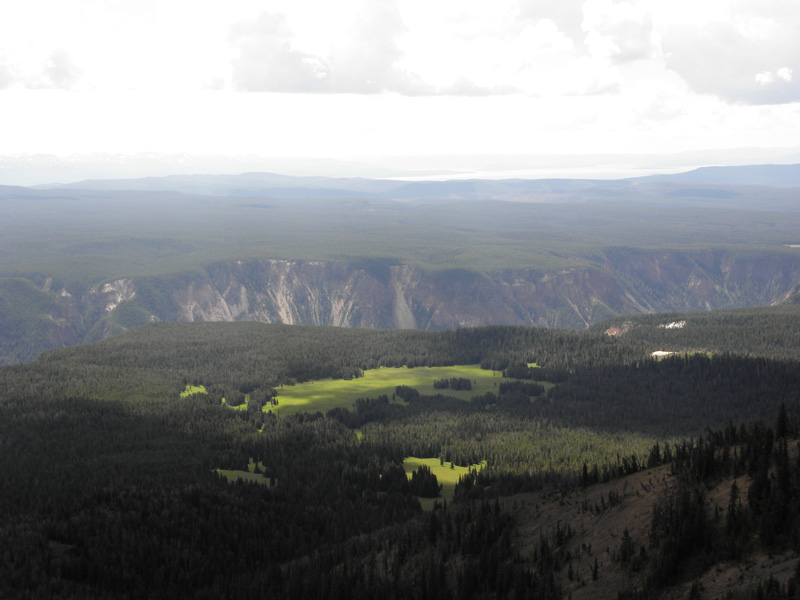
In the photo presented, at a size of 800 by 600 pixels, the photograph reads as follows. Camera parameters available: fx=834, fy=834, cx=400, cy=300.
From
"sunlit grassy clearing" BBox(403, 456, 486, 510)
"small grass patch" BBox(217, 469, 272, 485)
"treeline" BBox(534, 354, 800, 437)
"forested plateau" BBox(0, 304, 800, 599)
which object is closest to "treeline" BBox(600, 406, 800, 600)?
"forested plateau" BBox(0, 304, 800, 599)

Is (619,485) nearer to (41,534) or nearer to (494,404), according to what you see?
(41,534)

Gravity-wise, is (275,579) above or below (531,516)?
below

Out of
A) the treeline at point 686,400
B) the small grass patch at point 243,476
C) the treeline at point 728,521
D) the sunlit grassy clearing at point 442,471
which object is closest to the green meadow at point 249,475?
the small grass patch at point 243,476

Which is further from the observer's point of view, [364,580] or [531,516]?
[531,516]

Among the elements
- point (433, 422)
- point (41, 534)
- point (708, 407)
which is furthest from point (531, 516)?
point (708, 407)

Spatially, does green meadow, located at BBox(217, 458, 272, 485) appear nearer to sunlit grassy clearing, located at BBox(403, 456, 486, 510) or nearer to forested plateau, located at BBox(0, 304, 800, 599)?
forested plateau, located at BBox(0, 304, 800, 599)
